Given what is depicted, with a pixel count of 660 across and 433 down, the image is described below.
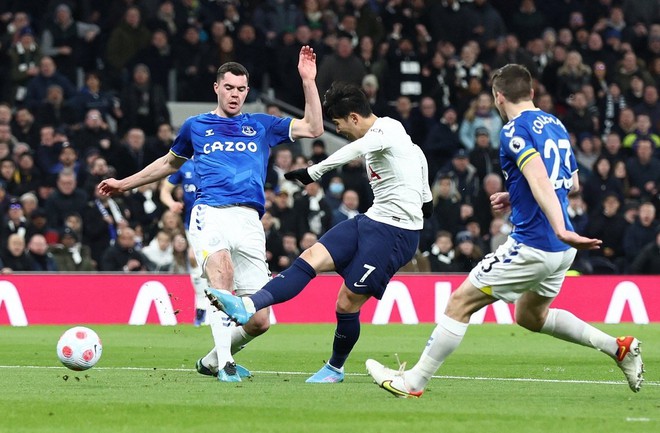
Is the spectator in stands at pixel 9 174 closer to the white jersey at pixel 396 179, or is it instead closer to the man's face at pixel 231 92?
the man's face at pixel 231 92

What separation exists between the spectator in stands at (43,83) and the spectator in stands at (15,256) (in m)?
3.32

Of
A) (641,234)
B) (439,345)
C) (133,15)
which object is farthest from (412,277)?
(439,345)

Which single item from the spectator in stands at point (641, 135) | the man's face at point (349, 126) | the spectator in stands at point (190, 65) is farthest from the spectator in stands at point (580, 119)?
the man's face at point (349, 126)

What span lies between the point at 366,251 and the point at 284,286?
87 cm

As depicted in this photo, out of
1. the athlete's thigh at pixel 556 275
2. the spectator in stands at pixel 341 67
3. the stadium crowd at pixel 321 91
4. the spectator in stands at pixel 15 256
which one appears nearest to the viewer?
the athlete's thigh at pixel 556 275

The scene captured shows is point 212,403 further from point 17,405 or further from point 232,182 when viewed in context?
point 232,182

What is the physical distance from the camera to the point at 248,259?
10.9 m

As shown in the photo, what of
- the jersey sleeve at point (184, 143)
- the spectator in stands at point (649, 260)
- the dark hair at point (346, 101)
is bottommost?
the spectator in stands at point (649, 260)

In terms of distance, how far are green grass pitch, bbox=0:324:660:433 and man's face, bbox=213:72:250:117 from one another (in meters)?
2.18

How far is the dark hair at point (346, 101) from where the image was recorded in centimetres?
1057

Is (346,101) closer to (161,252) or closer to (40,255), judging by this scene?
(161,252)

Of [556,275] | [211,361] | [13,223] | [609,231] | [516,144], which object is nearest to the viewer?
[516,144]

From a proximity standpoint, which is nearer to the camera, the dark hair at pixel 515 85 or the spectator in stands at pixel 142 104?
the dark hair at pixel 515 85

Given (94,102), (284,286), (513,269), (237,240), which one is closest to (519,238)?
(513,269)
